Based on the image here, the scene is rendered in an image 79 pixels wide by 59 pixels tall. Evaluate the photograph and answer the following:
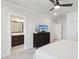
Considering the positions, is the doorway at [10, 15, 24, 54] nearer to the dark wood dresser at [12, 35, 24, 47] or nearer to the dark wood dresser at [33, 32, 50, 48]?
the dark wood dresser at [12, 35, 24, 47]

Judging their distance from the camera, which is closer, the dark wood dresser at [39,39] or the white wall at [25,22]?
the white wall at [25,22]

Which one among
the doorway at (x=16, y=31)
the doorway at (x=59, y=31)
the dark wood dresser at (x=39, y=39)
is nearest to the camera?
the dark wood dresser at (x=39, y=39)

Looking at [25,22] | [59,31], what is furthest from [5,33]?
[59,31]

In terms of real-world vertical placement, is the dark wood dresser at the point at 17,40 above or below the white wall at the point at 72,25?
below

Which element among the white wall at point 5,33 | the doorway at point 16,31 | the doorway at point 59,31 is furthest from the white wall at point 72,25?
the white wall at point 5,33

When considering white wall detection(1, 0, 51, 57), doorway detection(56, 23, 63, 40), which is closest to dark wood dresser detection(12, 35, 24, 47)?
white wall detection(1, 0, 51, 57)

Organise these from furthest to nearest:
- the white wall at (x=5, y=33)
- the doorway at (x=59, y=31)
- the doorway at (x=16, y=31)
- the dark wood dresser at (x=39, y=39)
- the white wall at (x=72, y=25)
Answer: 1. the doorway at (x=59, y=31)
2. the white wall at (x=72, y=25)
3. the doorway at (x=16, y=31)
4. the dark wood dresser at (x=39, y=39)
5. the white wall at (x=5, y=33)

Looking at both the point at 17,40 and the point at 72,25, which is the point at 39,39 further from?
the point at 72,25

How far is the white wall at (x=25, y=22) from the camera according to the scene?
3.58 metres

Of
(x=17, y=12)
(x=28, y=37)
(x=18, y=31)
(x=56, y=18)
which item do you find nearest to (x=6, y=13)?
(x=17, y=12)

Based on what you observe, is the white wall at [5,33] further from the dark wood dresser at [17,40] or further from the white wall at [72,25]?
the white wall at [72,25]

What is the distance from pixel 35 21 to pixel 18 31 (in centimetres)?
157

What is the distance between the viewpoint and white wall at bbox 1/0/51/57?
11.8ft

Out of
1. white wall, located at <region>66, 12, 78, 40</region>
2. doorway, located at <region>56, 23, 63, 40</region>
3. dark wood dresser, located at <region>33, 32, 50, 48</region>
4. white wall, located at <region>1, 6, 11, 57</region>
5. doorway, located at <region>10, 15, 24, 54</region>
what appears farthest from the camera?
doorway, located at <region>56, 23, 63, 40</region>
